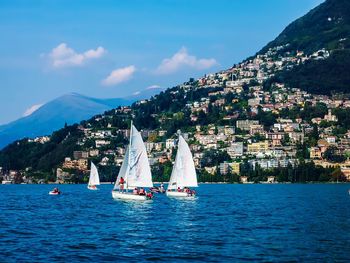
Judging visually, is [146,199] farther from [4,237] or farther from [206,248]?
[206,248]

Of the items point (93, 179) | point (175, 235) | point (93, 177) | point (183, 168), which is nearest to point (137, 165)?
point (183, 168)

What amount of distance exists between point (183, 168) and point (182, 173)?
2.65 feet

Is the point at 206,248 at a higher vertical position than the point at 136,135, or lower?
lower

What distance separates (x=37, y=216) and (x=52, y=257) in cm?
3053

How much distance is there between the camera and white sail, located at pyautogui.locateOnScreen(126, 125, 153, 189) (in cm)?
8788

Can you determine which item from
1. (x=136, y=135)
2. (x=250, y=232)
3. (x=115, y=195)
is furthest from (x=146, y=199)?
(x=250, y=232)

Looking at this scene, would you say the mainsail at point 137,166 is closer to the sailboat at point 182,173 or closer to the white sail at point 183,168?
the sailboat at point 182,173

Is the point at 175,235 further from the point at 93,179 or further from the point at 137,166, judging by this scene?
the point at 93,179

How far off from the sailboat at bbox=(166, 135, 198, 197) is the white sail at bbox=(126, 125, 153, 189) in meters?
12.9

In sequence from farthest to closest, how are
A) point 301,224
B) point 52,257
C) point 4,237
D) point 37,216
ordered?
point 37,216 < point 301,224 < point 4,237 < point 52,257

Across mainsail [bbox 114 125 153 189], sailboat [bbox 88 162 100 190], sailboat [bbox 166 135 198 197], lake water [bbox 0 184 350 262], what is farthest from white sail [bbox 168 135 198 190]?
sailboat [bbox 88 162 100 190]

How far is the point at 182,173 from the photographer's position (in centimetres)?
10456

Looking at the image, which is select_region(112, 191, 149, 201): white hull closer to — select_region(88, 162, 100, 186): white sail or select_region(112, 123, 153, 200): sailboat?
select_region(112, 123, 153, 200): sailboat

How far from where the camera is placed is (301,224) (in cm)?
5900
